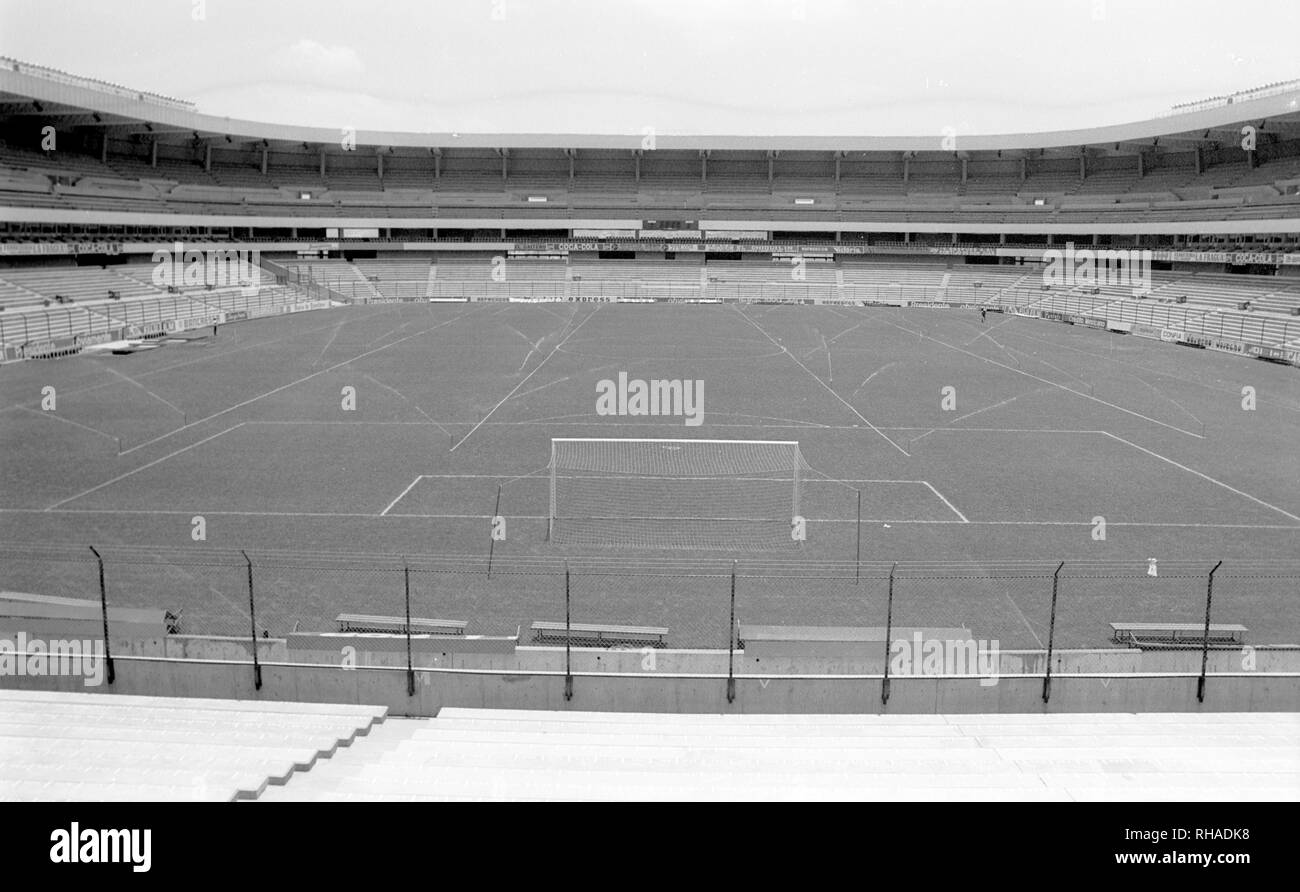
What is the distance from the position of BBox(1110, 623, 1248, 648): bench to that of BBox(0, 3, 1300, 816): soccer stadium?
0.14 feet

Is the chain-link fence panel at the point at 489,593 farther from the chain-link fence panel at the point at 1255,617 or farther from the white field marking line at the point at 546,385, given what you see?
the white field marking line at the point at 546,385

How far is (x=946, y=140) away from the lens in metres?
78.4

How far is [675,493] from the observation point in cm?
1948

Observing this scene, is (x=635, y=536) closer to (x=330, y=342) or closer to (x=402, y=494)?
(x=402, y=494)

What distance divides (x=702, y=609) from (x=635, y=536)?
3375 millimetres

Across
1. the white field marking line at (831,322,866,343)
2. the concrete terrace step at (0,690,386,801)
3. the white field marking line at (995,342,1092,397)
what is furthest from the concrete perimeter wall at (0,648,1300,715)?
the white field marking line at (831,322,866,343)

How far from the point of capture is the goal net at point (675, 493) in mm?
16891

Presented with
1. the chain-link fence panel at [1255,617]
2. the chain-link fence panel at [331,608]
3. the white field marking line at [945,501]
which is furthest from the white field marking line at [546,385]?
the chain-link fence panel at [1255,617]

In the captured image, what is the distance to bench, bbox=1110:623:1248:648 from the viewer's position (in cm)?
1236

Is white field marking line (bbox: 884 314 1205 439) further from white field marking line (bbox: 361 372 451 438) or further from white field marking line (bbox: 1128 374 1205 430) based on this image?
white field marking line (bbox: 361 372 451 438)

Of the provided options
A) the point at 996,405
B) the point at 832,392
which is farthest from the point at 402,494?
the point at 996,405

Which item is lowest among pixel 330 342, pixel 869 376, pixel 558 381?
pixel 558 381

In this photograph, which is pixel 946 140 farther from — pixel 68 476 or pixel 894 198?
pixel 68 476

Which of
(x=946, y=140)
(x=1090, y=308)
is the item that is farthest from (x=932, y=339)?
(x=946, y=140)
